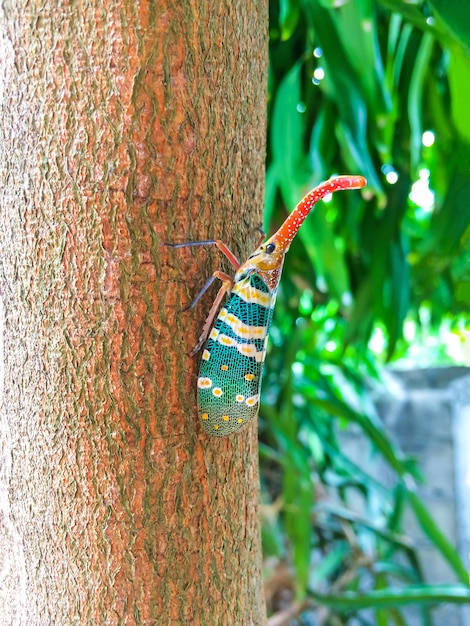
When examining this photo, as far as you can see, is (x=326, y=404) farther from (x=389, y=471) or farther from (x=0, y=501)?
(x=389, y=471)

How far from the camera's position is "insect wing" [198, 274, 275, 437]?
515 mm

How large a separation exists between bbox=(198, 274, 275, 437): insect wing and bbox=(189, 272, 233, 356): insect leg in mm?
11

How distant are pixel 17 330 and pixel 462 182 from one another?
3.85 feet

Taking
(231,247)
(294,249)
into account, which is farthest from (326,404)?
(231,247)

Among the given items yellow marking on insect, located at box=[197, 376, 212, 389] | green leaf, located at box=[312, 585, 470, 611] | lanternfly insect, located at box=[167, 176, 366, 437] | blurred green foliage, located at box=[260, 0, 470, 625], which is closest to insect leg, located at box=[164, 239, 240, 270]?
lanternfly insect, located at box=[167, 176, 366, 437]

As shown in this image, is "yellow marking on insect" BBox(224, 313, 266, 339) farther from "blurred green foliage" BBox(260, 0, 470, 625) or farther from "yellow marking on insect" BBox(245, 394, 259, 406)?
"blurred green foliage" BBox(260, 0, 470, 625)

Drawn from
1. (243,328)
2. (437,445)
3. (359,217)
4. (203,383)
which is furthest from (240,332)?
(437,445)

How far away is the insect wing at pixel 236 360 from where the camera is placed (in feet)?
1.69

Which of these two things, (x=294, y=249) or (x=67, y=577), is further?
(x=294, y=249)

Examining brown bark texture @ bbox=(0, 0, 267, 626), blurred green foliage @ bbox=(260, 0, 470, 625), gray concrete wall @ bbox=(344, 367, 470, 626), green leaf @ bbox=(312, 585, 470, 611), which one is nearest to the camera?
brown bark texture @ bbox=(0, 0, 267, 626)

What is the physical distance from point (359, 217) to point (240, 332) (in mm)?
1199

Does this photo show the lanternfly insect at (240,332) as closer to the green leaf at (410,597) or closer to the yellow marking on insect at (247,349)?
the yellow marking on insect at (247,349)

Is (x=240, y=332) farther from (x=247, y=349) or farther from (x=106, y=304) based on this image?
(x=106, y=304)

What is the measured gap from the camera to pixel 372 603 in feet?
5.22
